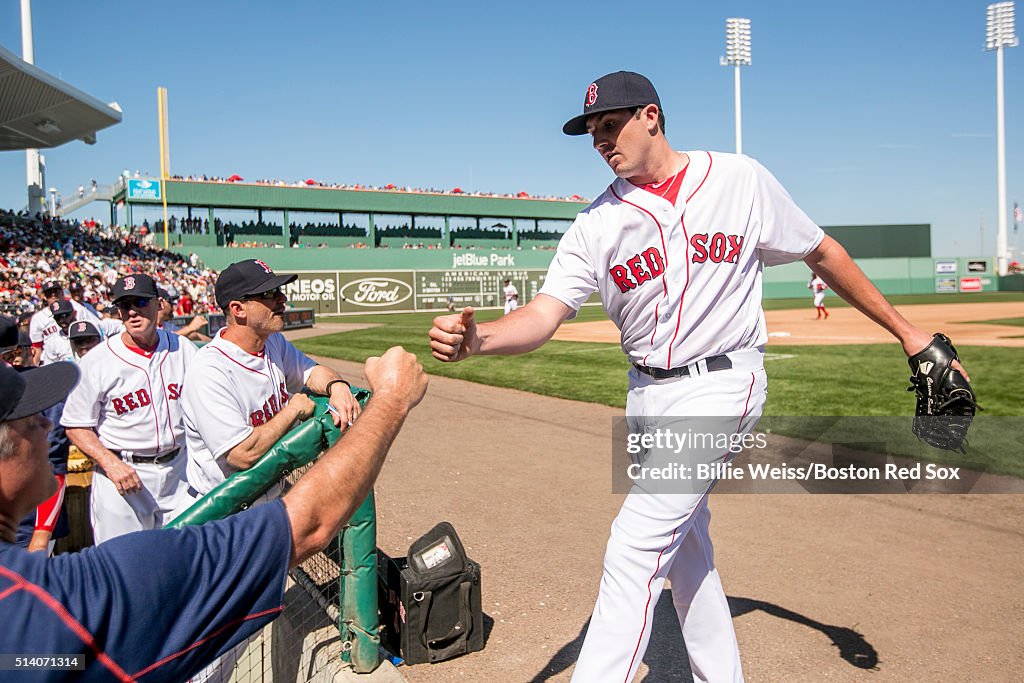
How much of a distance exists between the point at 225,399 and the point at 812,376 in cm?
1062

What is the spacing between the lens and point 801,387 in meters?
11.0

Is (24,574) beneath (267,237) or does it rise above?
beneath

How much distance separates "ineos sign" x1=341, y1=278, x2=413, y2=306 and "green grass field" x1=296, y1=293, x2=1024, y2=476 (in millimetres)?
26641

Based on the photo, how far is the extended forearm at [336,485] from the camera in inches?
61.5

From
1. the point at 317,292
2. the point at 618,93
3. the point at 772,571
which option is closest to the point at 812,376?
the point at 772,571

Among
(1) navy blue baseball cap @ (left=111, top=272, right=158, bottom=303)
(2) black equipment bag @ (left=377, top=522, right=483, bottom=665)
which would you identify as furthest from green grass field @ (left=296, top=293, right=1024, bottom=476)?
(1) navy blue baseball cap @ (left=111, top=272, right=158, bottom=303)

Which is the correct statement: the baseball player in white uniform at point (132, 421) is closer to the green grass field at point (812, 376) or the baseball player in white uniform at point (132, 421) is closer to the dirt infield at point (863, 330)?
the green grass field at point (812, 376)

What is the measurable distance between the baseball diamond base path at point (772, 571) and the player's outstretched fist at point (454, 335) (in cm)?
157

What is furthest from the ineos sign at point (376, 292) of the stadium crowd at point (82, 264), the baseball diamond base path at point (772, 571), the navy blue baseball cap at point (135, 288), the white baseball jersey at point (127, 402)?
the white baseball jersey at point (127, 402)

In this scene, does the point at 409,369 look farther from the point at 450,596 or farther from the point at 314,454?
the point at 450,596

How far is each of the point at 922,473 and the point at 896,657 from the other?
366cm

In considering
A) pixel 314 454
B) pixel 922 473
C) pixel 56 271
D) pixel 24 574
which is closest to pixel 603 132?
pixel 314 454

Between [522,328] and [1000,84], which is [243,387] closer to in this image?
[522,328]

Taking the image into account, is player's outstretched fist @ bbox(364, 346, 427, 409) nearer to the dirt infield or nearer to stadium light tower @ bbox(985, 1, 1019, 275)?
the dirt infield
